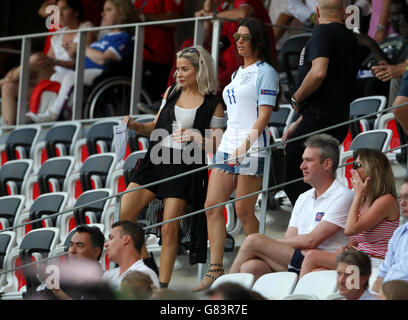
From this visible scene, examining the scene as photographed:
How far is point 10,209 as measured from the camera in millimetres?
8531

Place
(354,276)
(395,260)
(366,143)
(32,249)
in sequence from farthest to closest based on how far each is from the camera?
(32,249)
(366,143)
(395,260)
(354,276)

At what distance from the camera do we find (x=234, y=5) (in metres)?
8.93

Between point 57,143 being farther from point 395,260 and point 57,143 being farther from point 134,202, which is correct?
point 395,260

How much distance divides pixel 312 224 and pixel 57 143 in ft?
14.3

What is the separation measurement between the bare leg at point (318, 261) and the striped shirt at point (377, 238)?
0.63ft

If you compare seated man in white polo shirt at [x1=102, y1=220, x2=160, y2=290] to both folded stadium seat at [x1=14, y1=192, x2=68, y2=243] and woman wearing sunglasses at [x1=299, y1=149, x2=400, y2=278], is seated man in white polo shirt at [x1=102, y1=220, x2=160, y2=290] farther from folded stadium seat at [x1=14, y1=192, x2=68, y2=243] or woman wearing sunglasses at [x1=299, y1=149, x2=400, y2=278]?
folded stadium seat at [x1=14, y1=192, x2=68, y2=243]

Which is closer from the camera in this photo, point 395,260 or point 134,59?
point 395,260

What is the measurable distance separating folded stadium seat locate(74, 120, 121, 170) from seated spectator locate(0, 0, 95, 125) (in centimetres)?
121

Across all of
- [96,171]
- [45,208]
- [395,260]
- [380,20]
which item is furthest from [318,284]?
[380,20]

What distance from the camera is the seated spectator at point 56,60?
10.3 m

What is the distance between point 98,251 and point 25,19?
840cm

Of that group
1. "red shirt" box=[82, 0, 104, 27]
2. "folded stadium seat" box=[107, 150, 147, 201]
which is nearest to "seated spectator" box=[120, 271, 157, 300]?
"folded stadium seat" box=[107, 150, 147, 201]
